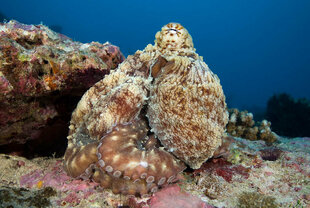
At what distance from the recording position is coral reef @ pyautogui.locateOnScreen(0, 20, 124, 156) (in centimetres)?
339

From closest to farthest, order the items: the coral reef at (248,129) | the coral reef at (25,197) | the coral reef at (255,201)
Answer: the coral reef at (25,197), the coral reef at (255,201), the coral reef at (248,129)

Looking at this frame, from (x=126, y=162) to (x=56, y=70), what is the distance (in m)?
2.36

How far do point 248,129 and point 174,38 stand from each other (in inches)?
179

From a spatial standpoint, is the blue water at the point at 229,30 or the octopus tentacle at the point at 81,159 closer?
the octopus tentacle at the point at 81,159

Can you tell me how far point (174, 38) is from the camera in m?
3.26

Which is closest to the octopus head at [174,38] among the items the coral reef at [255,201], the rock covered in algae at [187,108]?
the rock covered in algae at [187,108]

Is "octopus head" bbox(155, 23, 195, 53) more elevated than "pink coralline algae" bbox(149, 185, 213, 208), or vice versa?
"octopus head" bbox(155, 23, 195, 53)

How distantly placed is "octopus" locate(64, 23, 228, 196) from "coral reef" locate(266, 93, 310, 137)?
13.9 m

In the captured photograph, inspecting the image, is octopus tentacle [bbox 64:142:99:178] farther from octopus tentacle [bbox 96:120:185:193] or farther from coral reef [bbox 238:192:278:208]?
coral reef [bbox 238:192:278:208]

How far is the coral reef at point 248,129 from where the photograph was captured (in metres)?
6.30

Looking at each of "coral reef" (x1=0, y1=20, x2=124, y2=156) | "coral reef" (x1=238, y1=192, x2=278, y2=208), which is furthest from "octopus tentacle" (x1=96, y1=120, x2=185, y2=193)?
"coral reef" (x1=0, y1=20, x2=124, y2=156)

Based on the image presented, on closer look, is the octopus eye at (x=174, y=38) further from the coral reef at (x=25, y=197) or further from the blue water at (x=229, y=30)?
the blue water at (x=229, y=30)

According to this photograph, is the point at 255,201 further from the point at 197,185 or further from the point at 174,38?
the point at 174,38

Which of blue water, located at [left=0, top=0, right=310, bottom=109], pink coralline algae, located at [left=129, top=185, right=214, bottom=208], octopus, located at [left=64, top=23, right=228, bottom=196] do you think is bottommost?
pink coralline algae, located at [left=129, top=185, right=214, bottom=208]
